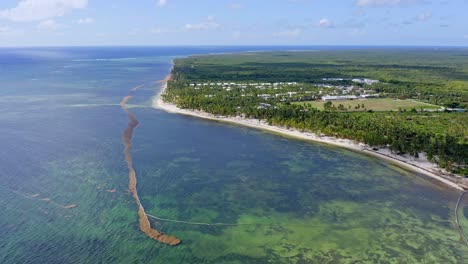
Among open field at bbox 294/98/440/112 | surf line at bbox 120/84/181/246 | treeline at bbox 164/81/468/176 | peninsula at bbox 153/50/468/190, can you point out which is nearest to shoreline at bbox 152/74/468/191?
peninsula at bbox 153/50/468/190

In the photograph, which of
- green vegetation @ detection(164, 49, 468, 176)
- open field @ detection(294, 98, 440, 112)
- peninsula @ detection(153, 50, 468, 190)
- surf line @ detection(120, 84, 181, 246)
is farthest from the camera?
open field @ detection(294, 98, 440, 112)

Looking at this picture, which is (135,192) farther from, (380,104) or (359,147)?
(380,104)

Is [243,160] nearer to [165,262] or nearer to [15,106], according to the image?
[165,262]

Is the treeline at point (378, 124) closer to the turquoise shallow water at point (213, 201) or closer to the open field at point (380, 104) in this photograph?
the turquoise shallow water at point (213, 201)

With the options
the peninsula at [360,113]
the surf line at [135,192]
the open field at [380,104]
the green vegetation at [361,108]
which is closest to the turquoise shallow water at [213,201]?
the surf line at [135,192]

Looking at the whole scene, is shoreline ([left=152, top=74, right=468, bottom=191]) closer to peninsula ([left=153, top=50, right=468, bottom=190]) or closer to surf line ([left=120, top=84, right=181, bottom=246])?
peninsula ([left=153, top=50, right=468, bottom=190])

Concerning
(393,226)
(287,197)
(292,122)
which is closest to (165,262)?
(287,197)

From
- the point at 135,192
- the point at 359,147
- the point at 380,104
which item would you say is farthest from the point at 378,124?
the point at 135,192
